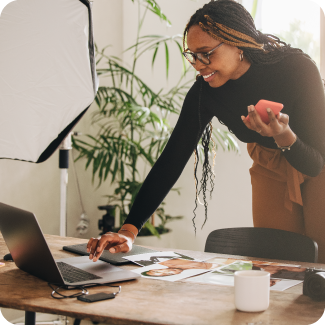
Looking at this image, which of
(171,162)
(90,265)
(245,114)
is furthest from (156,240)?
(90,265)

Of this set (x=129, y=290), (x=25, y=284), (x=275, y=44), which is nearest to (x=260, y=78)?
(x=275, y=44)

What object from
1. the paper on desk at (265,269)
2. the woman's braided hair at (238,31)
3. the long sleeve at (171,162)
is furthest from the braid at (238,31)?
the paper on desk at (265,269)

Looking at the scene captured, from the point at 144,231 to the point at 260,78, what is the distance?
4.48ft

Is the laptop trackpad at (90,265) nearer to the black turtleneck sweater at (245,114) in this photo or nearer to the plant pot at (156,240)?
the black turtleneck sweater at (245,114)

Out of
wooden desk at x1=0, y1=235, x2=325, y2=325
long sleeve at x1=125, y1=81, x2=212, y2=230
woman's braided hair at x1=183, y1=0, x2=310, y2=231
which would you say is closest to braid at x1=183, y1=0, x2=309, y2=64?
woman's braided hair at x1=183, y1=0, x2=310, y2=231

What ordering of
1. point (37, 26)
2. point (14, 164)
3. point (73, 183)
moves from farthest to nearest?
point (73, 183), point (14, 164), point (37, 26)

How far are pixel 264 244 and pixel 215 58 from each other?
0.59 m

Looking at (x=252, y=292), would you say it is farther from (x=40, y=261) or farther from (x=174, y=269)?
(x=40, y=261)

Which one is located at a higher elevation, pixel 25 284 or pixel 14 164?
pixel 14 164

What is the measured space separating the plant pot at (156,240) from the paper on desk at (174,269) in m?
1.27

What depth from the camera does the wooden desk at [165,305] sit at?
65 centimetres

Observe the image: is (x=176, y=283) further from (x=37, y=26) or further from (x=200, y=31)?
(x=37, y=26)

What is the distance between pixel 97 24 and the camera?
8.79ft

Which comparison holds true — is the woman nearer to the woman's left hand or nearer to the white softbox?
the woman's left hand
